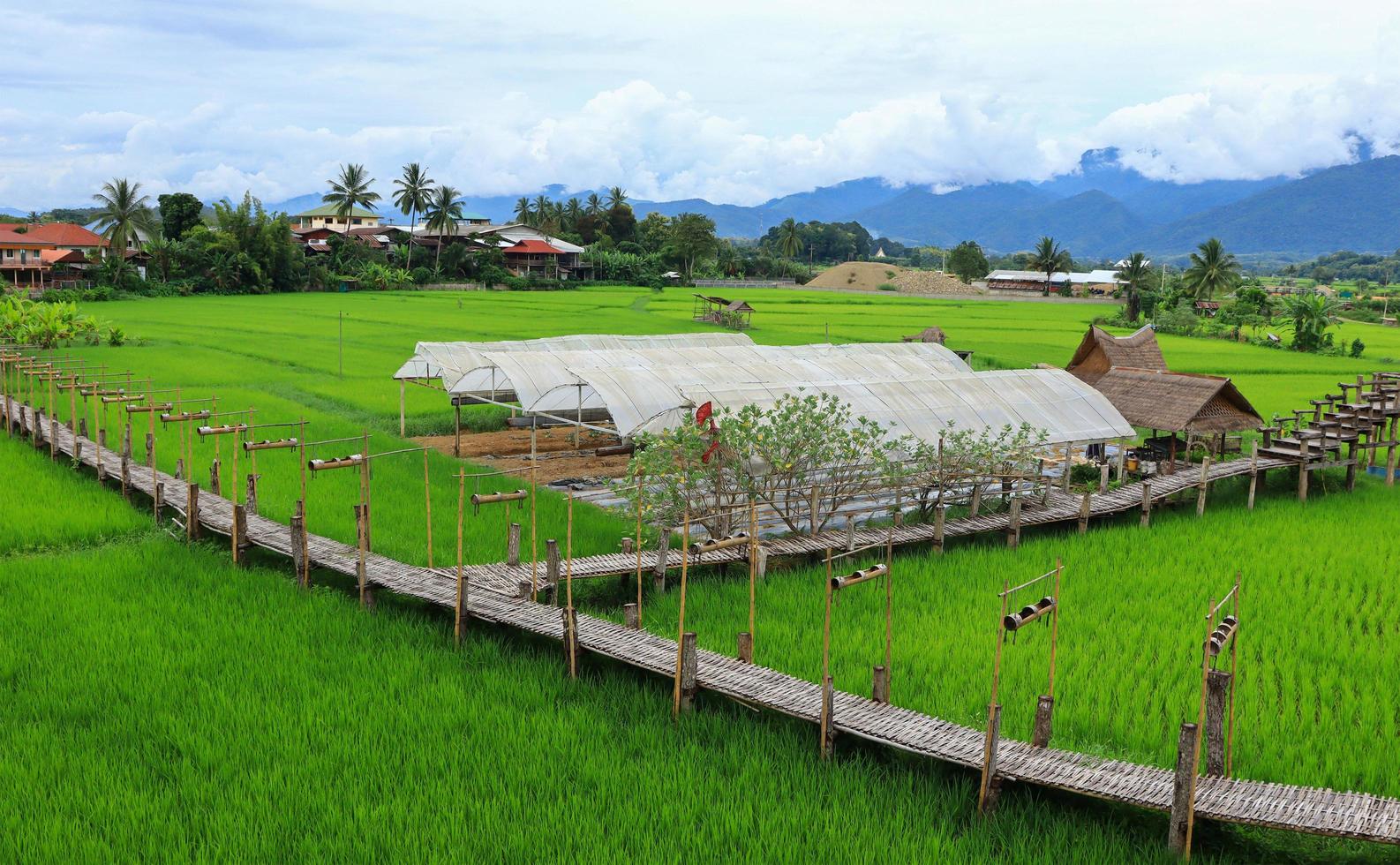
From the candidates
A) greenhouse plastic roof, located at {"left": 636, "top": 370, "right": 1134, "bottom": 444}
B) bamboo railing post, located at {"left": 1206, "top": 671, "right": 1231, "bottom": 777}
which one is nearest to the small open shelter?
greenhouse plastic roof, located at {"left": 636, "top": 370, "right": 1134, "bottom": 444}

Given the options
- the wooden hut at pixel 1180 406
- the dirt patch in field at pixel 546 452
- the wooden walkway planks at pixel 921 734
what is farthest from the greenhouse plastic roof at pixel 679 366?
the wooden walkway planks at pixel 921 734

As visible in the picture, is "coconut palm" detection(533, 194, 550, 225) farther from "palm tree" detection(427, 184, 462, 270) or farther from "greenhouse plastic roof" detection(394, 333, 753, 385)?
"greenhouse plastic roof" detection(394, 333, 753, 385)

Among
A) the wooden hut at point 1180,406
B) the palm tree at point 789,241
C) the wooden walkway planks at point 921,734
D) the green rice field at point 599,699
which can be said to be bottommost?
the green rice field at point 599,699

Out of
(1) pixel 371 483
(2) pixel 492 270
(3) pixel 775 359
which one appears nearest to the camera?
(1) pixel 371 483

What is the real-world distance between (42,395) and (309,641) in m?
17.6

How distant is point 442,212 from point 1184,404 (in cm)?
5971

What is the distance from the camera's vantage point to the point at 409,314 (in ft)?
156

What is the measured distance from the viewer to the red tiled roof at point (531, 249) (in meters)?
73.2

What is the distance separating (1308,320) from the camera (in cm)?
3934

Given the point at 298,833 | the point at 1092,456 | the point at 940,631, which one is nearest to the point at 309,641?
the point at 298,833

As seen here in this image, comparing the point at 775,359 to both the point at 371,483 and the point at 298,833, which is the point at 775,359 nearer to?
the point at 371,483

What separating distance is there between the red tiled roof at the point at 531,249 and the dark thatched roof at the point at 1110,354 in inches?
2161

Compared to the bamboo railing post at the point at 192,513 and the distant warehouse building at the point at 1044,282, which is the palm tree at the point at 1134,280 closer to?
the distant warehouse building at the point at 1044,282

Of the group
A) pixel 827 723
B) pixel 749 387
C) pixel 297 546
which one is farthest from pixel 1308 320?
pixel 827 723
